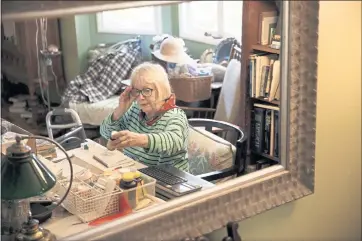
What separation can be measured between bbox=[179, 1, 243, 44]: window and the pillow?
0.23m

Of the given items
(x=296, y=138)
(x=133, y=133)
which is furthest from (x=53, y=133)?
(x=296, y=138)

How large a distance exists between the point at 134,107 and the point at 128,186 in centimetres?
22

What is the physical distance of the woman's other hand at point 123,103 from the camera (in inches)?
53.1

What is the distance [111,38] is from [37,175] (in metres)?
0.51

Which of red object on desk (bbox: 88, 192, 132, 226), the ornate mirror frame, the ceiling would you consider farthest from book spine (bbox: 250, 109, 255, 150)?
the ceiling

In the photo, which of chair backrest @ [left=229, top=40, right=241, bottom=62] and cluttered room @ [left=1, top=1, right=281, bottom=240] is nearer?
cluttered room @ [left=1, top=1, right=281, bottom=240]

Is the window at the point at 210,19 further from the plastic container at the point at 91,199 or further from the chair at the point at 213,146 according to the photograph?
the plastic container at the point at 91,199

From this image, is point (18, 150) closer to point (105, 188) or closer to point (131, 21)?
point (105, 188)

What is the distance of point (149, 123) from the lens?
137 cm

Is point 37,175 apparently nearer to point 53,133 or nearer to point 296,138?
point 53,133

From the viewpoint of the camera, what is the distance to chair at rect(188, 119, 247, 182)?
1367 millimetres

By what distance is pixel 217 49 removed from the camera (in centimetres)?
142

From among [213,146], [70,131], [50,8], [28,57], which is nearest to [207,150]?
[213,146]

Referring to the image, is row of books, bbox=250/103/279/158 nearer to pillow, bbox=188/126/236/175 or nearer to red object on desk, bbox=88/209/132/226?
pillow, bbox=188/126/236/175
